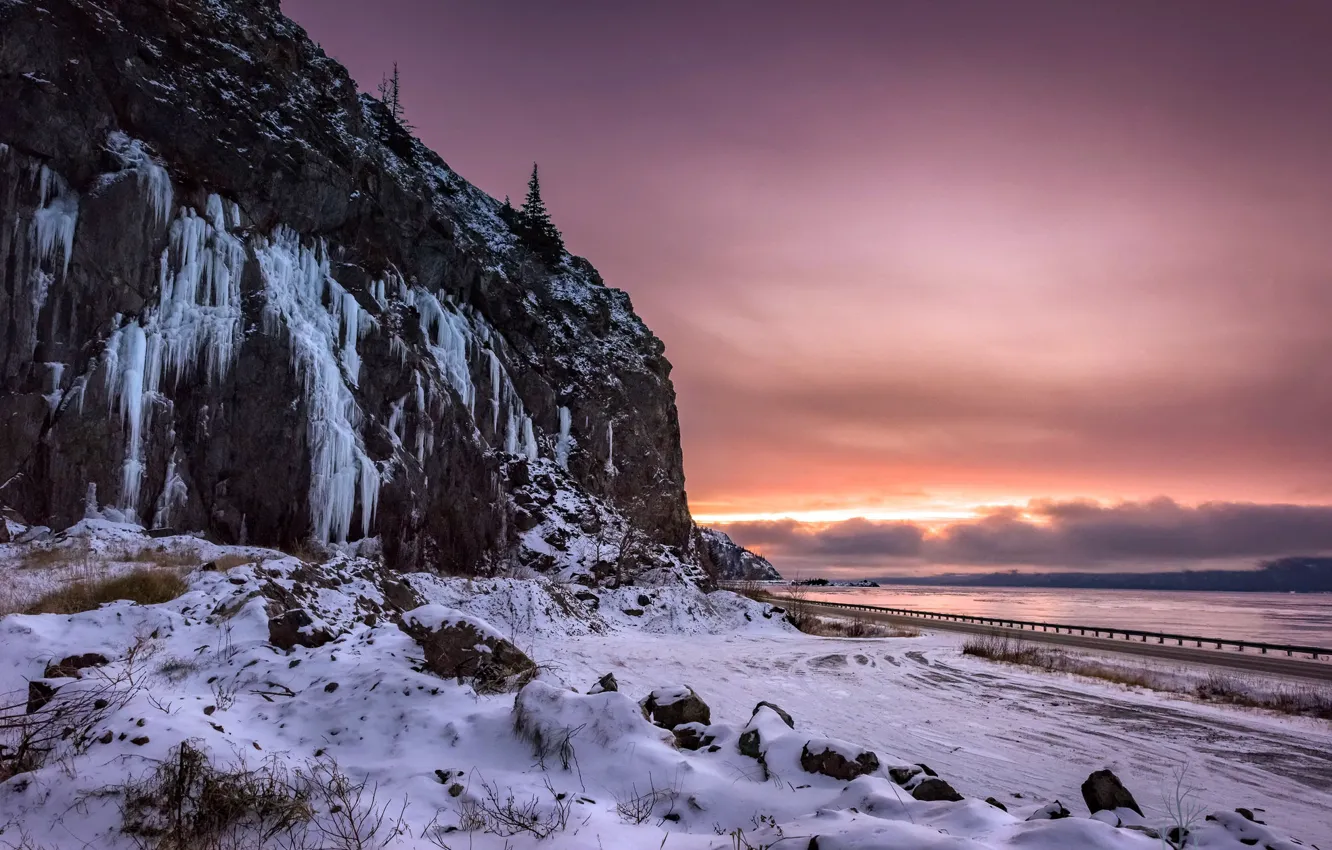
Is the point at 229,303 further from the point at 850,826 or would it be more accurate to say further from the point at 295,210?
the point at 850,826

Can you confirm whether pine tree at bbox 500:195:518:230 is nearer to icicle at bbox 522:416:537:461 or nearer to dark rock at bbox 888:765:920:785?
icicle at bbox 522:416:537:461

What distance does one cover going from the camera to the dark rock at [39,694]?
6957 millimetres

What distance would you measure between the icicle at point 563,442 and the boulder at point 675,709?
3836 centimetres

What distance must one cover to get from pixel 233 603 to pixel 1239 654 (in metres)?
45.1

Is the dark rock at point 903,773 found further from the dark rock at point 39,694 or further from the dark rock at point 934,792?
the dark rock at point 39,694

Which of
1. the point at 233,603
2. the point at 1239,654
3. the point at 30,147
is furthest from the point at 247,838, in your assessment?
the point at 1239,654

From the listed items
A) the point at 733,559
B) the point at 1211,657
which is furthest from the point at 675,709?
the point at 733,559

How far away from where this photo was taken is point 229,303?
28453mm

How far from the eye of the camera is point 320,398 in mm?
29672

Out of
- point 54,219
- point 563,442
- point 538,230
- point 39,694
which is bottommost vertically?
Result: point 39,694

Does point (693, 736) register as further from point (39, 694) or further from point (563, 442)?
point (563, 442)

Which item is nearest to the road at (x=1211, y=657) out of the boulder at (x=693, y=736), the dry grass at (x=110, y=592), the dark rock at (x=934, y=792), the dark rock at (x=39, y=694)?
the dark rock at (x=934, y=792)

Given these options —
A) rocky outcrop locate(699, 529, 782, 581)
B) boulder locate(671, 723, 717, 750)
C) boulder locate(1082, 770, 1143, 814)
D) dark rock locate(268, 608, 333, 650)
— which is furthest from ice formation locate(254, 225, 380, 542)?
rocky outcrop locate(699, 529, 782, 581)

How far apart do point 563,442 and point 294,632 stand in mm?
38151
